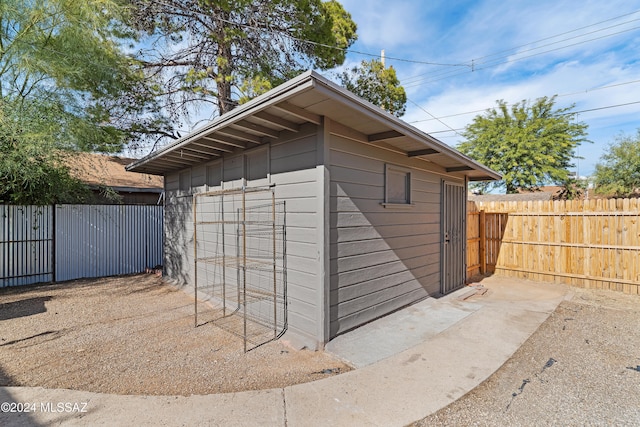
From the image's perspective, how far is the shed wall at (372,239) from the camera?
348 cm

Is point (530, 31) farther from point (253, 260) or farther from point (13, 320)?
point (13, 320)

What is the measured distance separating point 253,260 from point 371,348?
1891 millimetres

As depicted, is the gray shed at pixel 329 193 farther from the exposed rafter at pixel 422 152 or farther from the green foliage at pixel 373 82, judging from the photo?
the green foliage at pixel 373 82

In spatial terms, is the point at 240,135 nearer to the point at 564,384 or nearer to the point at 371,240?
the point at 371,240

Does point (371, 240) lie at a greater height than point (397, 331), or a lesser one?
greater

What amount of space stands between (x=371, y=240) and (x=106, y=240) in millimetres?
7562

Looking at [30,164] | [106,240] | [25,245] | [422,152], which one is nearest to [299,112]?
[422,152]

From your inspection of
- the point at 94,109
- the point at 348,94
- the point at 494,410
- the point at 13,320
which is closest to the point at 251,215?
the point at 348,94

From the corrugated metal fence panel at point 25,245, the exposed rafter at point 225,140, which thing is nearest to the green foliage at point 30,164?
the corrugated metal fence panel at point 25,245

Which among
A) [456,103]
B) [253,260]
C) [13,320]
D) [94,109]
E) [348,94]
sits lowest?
[13,320]

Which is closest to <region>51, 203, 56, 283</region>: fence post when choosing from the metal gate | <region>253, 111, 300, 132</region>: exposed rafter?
<region>253, 111, 300, 132</region>: exposed rafter

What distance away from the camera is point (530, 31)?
908 centimetres

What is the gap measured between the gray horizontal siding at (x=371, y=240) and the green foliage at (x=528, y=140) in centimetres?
1364

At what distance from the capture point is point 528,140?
49.6 ft
